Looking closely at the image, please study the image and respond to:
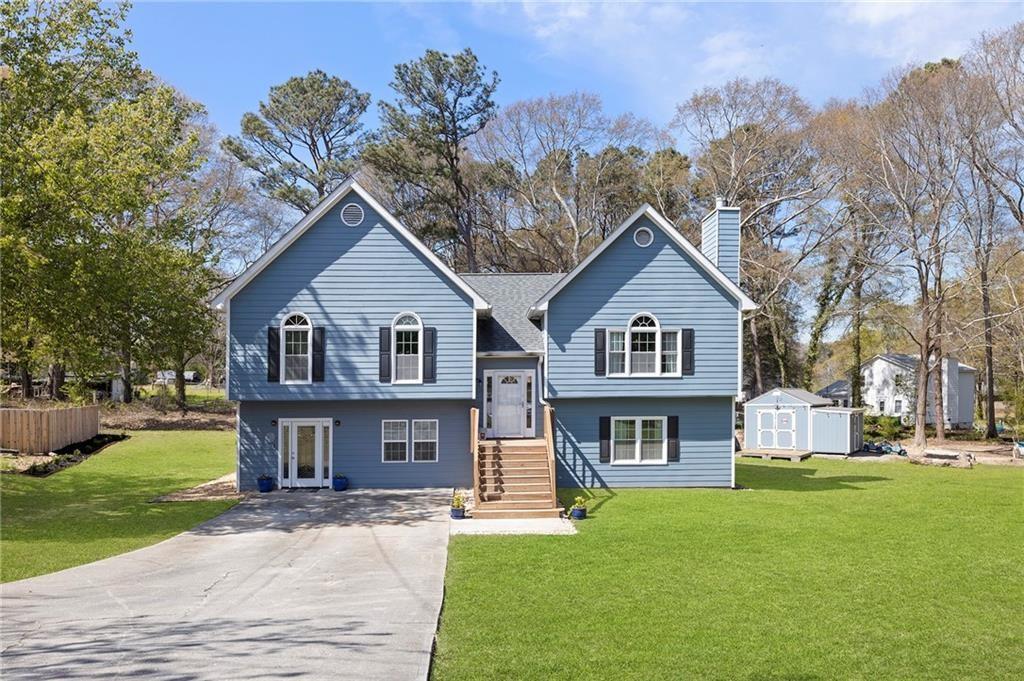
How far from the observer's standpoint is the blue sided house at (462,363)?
20.9 m

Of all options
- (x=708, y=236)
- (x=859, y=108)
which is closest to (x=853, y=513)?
(x=708, y=236)

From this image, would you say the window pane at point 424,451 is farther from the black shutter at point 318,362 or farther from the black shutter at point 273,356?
the black shutter at point 273,356

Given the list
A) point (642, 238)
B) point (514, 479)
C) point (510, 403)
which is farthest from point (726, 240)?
point (514, 479)

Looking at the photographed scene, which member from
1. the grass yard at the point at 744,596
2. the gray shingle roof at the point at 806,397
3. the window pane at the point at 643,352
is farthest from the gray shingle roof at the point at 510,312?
the gray shingle roof at the point at 806,397

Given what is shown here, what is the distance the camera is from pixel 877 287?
143ft

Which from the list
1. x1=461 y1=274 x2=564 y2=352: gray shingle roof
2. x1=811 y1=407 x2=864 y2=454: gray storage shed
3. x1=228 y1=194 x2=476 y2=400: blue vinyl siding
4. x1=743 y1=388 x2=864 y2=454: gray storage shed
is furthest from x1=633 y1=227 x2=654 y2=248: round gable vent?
x1=811 y1=407 x2=864 y2=454: gray storage shed

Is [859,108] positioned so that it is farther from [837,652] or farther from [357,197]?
[837,652]

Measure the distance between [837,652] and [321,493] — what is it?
49.5 feet

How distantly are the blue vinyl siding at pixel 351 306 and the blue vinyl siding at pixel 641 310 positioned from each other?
2734 mm

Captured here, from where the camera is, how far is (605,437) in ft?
72.3

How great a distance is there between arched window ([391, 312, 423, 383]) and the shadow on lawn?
10.6 meters

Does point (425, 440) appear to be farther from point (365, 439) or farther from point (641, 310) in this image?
point (641, 310)

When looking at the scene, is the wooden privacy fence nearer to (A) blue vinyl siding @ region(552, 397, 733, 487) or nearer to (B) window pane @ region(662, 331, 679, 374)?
(A) blue vinyl siding @ region(552, 397, 733, 487)

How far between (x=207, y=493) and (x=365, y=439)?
14.7 feet
